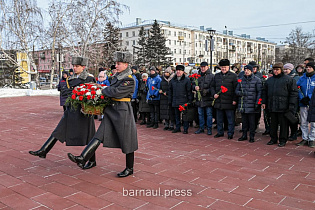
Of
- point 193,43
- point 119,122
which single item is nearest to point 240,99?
point 119,122

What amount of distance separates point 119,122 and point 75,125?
952mm

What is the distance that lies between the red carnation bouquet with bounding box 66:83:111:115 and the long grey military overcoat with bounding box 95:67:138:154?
0.11 meters

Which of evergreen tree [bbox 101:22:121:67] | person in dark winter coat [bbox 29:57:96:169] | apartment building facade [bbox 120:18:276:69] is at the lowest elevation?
person in dark winter coat [bbox 29:57:96:169]

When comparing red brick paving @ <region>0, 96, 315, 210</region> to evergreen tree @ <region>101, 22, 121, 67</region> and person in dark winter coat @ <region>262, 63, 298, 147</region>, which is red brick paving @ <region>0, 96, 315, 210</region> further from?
evergreen tree @ <region>101, 22, 121, 67</region>

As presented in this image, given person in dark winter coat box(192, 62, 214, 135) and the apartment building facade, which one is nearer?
person in dark winter coat box(192, 62, 214, 135)

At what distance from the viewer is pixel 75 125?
5.22m

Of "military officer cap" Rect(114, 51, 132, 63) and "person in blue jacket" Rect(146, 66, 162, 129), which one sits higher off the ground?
"military officer cap" Rect(114, 51, 132, 63)

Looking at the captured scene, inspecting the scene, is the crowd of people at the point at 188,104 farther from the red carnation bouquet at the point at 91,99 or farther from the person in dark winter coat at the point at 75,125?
the red carnation bouquet at the point at 91,99

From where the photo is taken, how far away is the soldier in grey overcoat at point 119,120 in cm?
469

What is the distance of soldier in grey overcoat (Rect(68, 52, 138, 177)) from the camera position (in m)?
4.69

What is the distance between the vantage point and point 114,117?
476cm

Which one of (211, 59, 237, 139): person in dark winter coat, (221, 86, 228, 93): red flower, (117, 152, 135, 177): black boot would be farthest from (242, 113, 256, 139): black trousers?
(117, 152, 135, 177): black boot

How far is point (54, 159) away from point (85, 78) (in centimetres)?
184

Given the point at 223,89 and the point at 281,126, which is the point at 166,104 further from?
the point at 281,126
